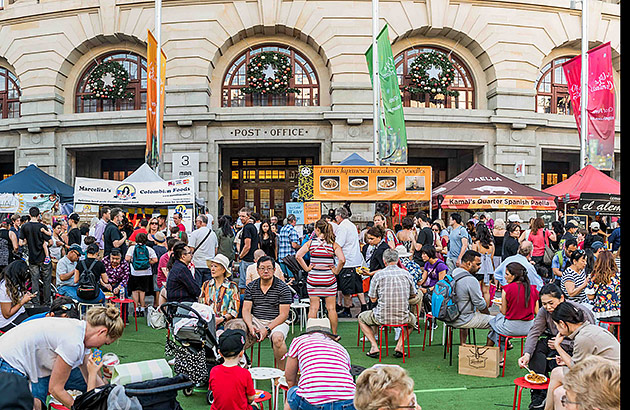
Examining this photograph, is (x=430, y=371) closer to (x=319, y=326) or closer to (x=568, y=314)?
(x=568, y=314)

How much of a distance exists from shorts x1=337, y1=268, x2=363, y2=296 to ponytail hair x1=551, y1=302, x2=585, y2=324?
5846 mm

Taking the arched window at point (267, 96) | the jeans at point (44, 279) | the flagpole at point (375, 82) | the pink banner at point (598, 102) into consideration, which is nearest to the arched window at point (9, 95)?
the arched window at point (267, 96)

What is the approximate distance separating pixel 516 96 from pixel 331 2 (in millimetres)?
8871

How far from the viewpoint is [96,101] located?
24.1 m

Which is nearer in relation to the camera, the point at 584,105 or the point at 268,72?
the point at 584,105

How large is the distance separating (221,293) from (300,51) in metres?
17.7

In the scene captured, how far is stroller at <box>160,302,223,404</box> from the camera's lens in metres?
5.96

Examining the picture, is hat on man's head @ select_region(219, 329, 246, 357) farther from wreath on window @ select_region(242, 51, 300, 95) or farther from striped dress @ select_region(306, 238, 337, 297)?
wreath on window @ select_region(242, 51, 300, 95)

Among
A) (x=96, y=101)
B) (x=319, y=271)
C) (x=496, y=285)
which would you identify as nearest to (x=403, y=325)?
(x=319, y=271)

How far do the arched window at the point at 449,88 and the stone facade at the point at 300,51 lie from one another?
1.16 ft

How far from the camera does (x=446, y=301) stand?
7602 millimetres

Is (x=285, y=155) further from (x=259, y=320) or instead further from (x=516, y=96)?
(x=259, y=320)

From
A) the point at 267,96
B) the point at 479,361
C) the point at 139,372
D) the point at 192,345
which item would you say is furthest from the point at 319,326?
the point at 267,96

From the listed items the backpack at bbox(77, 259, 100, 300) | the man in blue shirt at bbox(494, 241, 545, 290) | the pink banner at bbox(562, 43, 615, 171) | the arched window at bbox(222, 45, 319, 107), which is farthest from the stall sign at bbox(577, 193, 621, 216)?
the backpack at bbox(77, 259, 100, 300)
